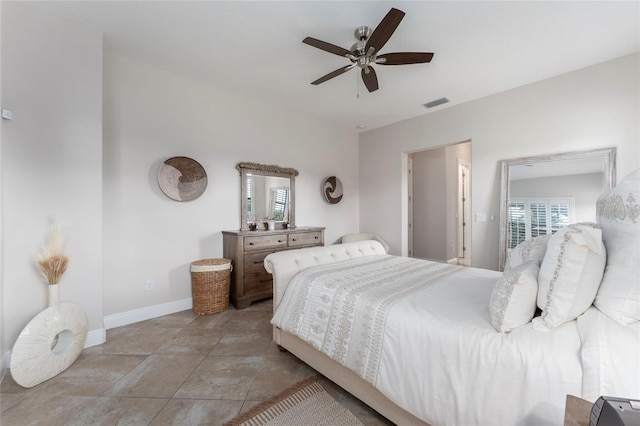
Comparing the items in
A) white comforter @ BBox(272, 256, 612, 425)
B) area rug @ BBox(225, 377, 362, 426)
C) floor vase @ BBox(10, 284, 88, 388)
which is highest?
white comforter @ BBox(272, 256, 612, 425)

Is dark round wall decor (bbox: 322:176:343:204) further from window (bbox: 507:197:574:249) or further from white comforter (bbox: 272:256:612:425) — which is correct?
white comforter (bbox: 272:256:612:425)

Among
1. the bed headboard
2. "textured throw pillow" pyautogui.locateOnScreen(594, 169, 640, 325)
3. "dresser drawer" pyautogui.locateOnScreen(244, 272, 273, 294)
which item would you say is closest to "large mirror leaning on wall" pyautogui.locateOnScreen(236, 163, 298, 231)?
"dresser drawer" pyautogui.locateOnScreen(244, 272, 273, 294)

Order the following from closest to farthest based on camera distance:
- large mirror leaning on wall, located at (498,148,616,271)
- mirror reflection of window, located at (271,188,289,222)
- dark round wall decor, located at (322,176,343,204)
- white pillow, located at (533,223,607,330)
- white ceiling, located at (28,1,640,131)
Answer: white pillow, located at (533,223,607,330) < white ceiling, located at (28,1,640,131) < large mirror leaning on wall, located at (498,148,616,271) < mirror reflection of window, located at (271,188,289,222) < dark round wall decor, located at (322,176,343,204)

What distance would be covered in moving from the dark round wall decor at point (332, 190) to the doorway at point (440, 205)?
148 cm

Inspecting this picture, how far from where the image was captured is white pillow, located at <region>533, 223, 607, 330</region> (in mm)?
980

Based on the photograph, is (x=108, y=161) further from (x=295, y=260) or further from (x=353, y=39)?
(x=353, y=39)

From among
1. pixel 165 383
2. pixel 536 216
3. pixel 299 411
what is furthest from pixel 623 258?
pixel 536 216

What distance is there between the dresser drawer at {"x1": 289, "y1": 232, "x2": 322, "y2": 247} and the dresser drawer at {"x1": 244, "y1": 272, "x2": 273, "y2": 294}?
572 mm

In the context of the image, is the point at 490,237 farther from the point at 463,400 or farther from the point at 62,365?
the point at 62,365

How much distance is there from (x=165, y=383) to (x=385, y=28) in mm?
2900

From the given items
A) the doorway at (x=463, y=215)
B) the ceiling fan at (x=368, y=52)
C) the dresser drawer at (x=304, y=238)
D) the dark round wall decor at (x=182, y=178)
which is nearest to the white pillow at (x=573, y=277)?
the ceiling fan at (x=368, y=52)

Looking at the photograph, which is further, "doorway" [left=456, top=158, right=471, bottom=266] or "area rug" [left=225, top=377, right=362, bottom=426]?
"doorway" [left=456, top=158, right=471, bottom=266]

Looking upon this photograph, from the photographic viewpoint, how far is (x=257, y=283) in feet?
10.5

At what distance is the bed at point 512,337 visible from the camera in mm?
868
